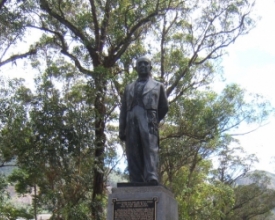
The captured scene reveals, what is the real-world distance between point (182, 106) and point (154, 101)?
36.1ft

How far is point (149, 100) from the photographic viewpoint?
7.96 metres

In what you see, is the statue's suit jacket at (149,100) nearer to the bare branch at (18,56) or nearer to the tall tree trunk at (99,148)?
the tall tree trunk at (99,148)

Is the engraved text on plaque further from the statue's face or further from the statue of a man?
the statue's face

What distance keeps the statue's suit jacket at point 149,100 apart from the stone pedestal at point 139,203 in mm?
1052

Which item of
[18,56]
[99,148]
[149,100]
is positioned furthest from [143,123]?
[18,56]

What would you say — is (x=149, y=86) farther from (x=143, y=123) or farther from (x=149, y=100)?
(x=143, y=123)

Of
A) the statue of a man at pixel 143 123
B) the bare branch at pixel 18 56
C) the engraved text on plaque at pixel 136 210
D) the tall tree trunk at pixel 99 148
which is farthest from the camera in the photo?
the bare branch at pixel 18 56

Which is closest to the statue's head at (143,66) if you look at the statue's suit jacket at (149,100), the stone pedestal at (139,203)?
the statue's suit jacket at (149,100)

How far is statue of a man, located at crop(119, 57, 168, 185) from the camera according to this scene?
773 centimetres

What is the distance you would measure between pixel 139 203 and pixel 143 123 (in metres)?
1.20

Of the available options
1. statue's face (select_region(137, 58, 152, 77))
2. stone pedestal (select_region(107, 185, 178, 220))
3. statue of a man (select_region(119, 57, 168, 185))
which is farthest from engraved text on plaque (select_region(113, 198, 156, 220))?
statue's face (select_region(137, 58, 152, 77))

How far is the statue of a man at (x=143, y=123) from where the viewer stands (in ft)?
25.3

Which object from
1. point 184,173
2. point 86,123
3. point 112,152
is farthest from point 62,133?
point 184,173

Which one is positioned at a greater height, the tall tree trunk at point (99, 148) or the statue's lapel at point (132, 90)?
the tall tree trunk at point (99, 148)
